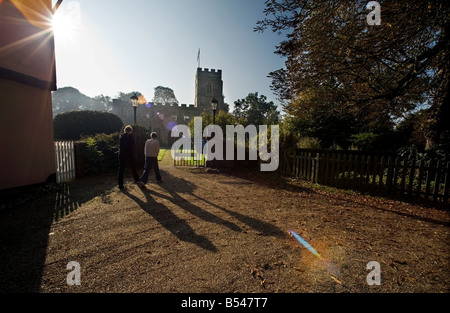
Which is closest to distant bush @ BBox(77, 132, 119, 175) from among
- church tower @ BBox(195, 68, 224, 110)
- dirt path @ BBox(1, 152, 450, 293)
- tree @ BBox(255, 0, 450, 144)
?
dirt path @ BBox(1, 152, 450, 293)

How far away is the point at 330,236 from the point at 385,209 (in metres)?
2.56

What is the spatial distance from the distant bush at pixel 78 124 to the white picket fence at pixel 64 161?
13.3 metres

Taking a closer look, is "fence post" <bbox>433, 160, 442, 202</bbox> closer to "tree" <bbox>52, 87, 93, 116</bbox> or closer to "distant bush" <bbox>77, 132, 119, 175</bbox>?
"distant bush" <bbox>77, 132, 119, 175</bbox>

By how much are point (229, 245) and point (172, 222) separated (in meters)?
1.33

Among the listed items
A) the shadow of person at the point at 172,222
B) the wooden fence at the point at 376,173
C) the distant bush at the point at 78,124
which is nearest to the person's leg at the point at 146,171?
the shadow of person at the point at 172,222

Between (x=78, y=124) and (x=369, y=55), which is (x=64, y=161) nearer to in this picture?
(x=369, y=55)

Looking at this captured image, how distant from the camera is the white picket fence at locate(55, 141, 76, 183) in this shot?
6291 mm

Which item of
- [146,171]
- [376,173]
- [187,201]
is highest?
[376,173]

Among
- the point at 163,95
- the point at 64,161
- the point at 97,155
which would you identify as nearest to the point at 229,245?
the point at 64,161

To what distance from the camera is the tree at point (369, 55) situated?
4301mm

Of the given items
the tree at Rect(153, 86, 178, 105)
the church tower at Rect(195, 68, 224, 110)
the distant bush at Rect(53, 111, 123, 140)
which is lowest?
the distant bush at Rect(53, 111, 123, 140)

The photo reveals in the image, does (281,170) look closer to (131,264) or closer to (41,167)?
(131,264)

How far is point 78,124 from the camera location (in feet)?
61.7

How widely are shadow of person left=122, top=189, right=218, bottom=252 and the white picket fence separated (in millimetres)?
3289
